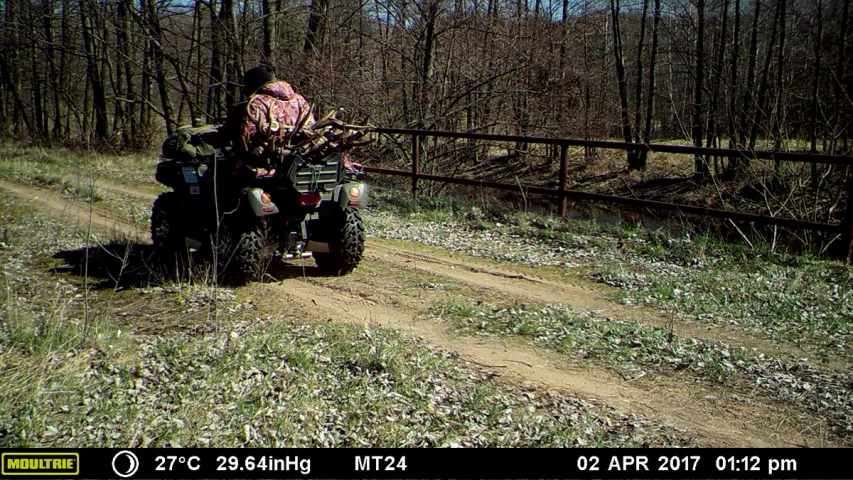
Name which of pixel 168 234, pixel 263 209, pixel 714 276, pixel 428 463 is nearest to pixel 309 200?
pixel 263 209

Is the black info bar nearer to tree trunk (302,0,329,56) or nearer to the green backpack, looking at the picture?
the green backpack

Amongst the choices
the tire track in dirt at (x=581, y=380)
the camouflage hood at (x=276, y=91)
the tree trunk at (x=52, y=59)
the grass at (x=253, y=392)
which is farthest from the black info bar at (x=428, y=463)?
the tree trunk at (x=52, y=59)

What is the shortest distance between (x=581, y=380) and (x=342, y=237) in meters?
3.06

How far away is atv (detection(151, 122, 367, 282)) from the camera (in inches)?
249

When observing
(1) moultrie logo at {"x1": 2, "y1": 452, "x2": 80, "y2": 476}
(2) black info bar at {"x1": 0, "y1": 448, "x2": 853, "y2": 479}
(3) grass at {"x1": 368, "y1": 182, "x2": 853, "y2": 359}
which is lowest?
(2) black info bar at {"x1": 0, "y1": 448, "x2": 853, "y2": 479}

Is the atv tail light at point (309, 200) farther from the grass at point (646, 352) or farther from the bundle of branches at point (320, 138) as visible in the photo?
the grass at point (646, 352)

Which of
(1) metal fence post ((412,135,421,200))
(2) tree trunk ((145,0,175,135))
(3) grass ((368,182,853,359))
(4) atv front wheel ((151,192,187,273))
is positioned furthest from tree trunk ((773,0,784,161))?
(2) tree trunk ((145,0,175,135))

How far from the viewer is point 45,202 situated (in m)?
11.5

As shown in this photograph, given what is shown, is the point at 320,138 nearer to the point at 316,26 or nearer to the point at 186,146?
the point at 186,146

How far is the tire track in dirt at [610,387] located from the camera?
3889 mm

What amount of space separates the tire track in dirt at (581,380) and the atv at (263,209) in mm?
394

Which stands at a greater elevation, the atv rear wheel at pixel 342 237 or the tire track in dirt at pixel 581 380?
the atv rear wheel at pixel 342 237

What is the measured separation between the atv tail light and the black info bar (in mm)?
3186

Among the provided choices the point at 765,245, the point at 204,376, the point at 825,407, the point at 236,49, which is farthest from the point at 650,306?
the point at 236,49
